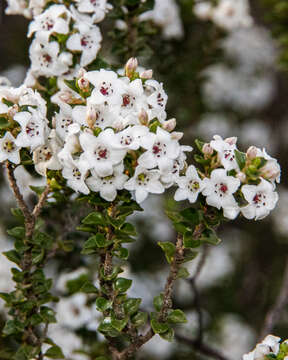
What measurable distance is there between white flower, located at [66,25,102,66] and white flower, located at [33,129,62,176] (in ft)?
1.83

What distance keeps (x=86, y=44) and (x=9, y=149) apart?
29.0 inches

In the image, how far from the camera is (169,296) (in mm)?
2125

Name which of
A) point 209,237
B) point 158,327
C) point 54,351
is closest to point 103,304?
point 158,327

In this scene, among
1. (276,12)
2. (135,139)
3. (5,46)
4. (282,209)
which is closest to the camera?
(135,139)

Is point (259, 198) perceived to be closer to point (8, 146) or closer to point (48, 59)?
point (8, 146)

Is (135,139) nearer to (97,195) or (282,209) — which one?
(97,195)

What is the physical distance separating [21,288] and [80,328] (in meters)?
1.24

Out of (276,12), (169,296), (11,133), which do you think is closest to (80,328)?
(169,296)

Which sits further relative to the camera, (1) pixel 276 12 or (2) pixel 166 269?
(2) pixel 166 269

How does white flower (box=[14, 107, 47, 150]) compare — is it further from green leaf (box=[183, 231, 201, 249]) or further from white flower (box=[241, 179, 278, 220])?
white flower (box=[241, 179, 278, 220])

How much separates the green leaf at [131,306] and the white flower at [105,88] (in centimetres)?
76

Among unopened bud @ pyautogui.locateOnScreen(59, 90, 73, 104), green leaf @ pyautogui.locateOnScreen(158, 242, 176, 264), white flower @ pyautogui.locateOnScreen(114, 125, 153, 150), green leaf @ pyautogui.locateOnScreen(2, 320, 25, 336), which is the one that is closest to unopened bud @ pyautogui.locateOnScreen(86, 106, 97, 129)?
white flower @ pyautogui.locateOnScreen(114, 125, 153, 150)

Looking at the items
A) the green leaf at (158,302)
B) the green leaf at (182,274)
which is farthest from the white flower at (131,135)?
the green leaf at (158,302)

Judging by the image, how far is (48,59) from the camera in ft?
8.26
